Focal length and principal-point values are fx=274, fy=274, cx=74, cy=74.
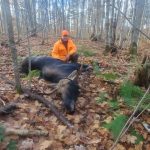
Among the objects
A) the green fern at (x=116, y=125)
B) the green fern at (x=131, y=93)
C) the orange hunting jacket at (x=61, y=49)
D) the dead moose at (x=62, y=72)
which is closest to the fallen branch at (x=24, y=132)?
the dead moose at (x=62, y=72)

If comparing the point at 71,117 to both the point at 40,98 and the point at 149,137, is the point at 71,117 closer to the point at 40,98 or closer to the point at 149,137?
the point at 40,98

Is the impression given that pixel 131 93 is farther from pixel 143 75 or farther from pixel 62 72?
pixel 62 72

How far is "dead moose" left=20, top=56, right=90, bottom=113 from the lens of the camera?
15.9 feet

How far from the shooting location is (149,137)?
4.13 metres

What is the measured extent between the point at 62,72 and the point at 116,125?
2.34 m

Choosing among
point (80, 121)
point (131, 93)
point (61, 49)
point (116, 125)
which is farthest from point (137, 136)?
point (61, 49)

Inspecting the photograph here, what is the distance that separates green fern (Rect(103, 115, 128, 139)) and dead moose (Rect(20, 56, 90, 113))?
70 cm

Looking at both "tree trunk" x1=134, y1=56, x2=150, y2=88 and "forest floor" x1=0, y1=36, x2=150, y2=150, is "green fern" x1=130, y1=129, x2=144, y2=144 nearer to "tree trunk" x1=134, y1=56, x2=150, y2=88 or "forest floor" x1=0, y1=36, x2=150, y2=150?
"forest floor" x1=0, y1=36, x2=150, y2=150

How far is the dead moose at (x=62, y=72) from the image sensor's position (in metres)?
4.85

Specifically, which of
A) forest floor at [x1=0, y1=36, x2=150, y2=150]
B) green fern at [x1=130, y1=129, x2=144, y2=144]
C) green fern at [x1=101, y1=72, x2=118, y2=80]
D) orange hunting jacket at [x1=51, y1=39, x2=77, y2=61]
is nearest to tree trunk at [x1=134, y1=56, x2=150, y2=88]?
forest floor at [x1=0, y1=36, x2=150, y2=150]

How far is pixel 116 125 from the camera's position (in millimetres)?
4195

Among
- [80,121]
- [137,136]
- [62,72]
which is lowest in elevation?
[137,136]

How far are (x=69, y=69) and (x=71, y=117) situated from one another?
2.03m

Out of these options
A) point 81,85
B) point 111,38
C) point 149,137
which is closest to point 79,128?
point 149,137
